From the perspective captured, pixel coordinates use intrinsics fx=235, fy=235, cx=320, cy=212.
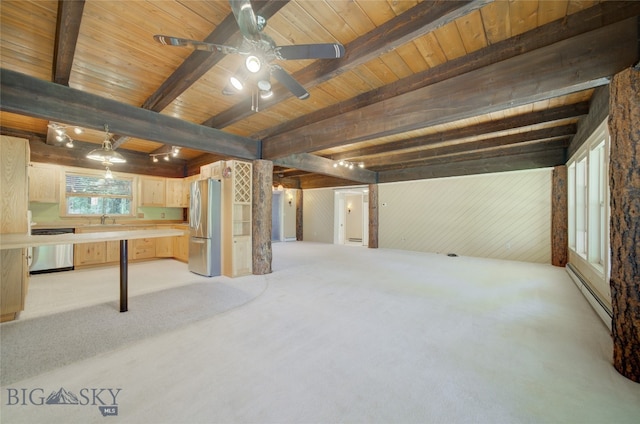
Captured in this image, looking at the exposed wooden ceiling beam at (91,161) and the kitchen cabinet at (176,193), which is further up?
the exposed wooden ceiling beam at (91,161)

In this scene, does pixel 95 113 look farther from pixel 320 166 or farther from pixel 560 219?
pixel 560 219

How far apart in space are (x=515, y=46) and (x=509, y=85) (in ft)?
1.09

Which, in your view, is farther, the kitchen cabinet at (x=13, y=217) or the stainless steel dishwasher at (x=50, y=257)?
the stainless steel dishwasher at (x=50, y=257)

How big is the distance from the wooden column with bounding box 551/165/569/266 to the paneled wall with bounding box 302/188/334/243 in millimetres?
6526

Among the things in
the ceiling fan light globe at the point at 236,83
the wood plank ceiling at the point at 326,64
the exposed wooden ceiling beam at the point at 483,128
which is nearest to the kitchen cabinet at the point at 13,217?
the wood plank ceiling at the point at 326,64

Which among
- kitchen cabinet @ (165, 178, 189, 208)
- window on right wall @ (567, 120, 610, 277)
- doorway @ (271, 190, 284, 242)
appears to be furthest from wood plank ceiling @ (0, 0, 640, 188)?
doorway @ (271, 190, 284, 242)

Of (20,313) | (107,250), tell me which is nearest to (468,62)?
(20,313)

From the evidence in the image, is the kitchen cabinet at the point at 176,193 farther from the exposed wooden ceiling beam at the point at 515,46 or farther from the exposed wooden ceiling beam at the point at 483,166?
the exposed wooden ceiling beam at the point at 483,166

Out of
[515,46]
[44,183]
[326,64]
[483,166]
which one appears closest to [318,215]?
[483,166]

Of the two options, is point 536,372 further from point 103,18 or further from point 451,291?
point 103,18

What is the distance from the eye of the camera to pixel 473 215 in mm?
6664

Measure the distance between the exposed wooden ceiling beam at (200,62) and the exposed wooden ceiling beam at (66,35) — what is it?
764mm

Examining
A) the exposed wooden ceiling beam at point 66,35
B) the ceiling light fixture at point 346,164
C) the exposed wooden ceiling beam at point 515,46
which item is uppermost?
the exposed wooden ceiling beam at point 515,46

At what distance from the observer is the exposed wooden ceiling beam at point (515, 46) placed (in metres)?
1.77
